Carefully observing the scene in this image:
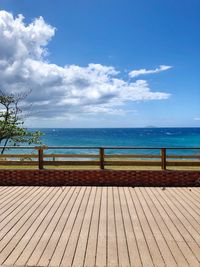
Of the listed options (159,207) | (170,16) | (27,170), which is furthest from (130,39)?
(159,207)

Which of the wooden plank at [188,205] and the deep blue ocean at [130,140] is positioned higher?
the wooden plank at [188,205]

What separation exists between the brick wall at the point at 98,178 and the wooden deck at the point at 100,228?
86 centimetres

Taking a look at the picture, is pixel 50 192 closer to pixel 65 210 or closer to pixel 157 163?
pixel 65 210

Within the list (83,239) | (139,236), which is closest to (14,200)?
(83,239)

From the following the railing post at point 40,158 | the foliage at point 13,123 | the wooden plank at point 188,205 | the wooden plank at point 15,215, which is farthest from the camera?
the foliage at point 13,123

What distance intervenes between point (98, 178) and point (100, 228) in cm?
322

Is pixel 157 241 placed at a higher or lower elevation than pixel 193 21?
lower

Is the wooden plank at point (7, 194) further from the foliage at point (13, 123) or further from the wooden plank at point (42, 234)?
the foliage at point (13, 123)

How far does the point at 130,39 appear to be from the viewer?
10.9 metres

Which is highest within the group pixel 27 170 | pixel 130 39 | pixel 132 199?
pixel 130 39

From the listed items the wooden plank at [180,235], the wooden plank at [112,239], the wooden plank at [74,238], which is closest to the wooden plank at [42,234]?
the wooden plank at [74,238]

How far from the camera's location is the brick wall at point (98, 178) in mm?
6965

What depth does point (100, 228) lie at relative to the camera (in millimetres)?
3854

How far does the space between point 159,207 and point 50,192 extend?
9.70 ft
